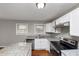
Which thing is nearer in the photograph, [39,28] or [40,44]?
[40,44]

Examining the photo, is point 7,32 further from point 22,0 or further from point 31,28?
point 22,0

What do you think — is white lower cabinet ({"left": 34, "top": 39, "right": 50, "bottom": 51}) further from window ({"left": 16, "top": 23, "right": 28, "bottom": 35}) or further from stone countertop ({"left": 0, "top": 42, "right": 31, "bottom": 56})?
stone countertop ({"left": 0, "top": 42, "right": 31, "bottom": 56})

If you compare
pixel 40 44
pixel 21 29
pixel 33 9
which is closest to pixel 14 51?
pixel 33 9

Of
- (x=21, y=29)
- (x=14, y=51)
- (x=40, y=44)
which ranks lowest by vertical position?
(x=40, y=44)

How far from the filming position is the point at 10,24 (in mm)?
6562

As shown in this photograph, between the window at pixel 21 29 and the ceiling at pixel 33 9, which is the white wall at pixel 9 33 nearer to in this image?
the window at pixel 21 29

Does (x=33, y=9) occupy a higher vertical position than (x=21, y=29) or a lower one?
higher

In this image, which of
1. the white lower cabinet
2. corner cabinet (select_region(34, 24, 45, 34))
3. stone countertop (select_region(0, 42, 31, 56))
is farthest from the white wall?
stone countertop (select_region(0, 42, 31, 56))

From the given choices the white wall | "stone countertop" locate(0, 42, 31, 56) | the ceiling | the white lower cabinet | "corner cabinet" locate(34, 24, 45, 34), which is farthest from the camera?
"corner cabinet" locate(34, 24, 45, 34)

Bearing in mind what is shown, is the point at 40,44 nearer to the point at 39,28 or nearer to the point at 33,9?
the point at 39,28

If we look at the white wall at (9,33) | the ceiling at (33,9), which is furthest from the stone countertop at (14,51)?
the white wall at (9,33)

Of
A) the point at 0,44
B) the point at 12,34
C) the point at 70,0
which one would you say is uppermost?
the point at 70,0

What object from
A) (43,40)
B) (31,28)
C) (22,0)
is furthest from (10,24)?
(22,0)

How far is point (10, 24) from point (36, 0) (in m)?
6.13
